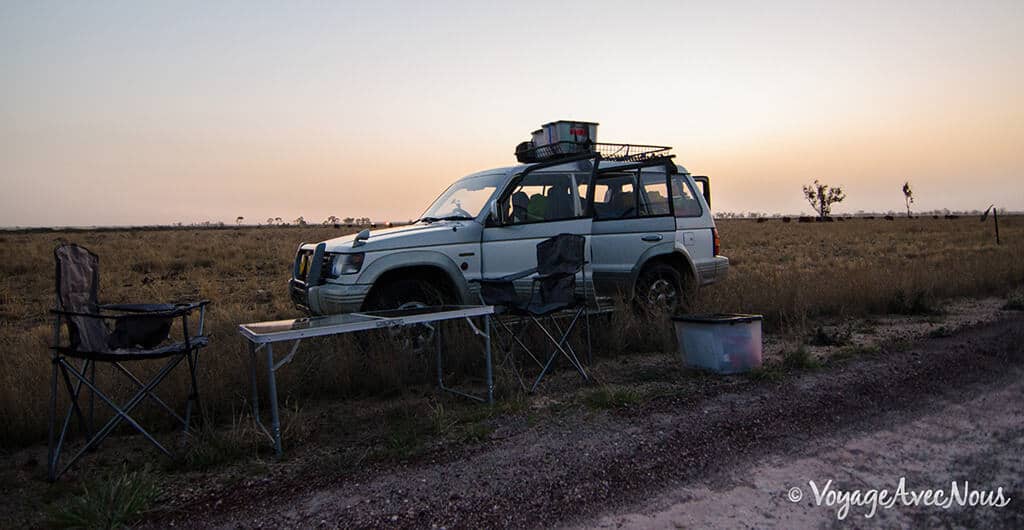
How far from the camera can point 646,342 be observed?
6.88 metres

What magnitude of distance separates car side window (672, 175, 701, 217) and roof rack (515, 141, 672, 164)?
400 millimetres

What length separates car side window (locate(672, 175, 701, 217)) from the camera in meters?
8.09

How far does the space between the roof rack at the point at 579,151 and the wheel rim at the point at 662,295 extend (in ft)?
4.88

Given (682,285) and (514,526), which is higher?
(682,285)

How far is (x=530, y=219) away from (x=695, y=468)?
12.9 feet

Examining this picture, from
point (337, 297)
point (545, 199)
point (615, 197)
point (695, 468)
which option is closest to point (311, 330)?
point (337, 297)

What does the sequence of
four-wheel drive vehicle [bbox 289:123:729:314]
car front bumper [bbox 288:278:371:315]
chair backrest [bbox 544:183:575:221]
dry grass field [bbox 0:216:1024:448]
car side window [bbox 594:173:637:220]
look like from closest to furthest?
dry grass field [bbox 0:216:1024:448] < car front bumper [bbox 288:278:371:315] < four-wheel drive vehicle [bbox 289:123:729:314] < chair backrest [bbox 544:183:575:221] < car side window [bbox 594:173:637:220]

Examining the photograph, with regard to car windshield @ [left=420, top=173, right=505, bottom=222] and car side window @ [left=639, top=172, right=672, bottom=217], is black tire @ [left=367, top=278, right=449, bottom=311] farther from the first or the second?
car side window @ [left=639, top=172, right=672, bottom=217]

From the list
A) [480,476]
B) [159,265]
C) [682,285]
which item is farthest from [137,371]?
[159,265]

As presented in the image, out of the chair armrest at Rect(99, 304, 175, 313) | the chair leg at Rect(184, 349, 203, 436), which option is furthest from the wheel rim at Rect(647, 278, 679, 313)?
the chair armrest at Rect(99, 304, 175, 313)

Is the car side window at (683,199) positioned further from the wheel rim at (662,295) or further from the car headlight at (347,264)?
the car headlight at (347,264)

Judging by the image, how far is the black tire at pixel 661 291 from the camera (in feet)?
25.2

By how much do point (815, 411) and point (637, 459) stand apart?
155 centimetres

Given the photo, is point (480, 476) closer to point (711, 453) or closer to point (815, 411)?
point (711, 453)
